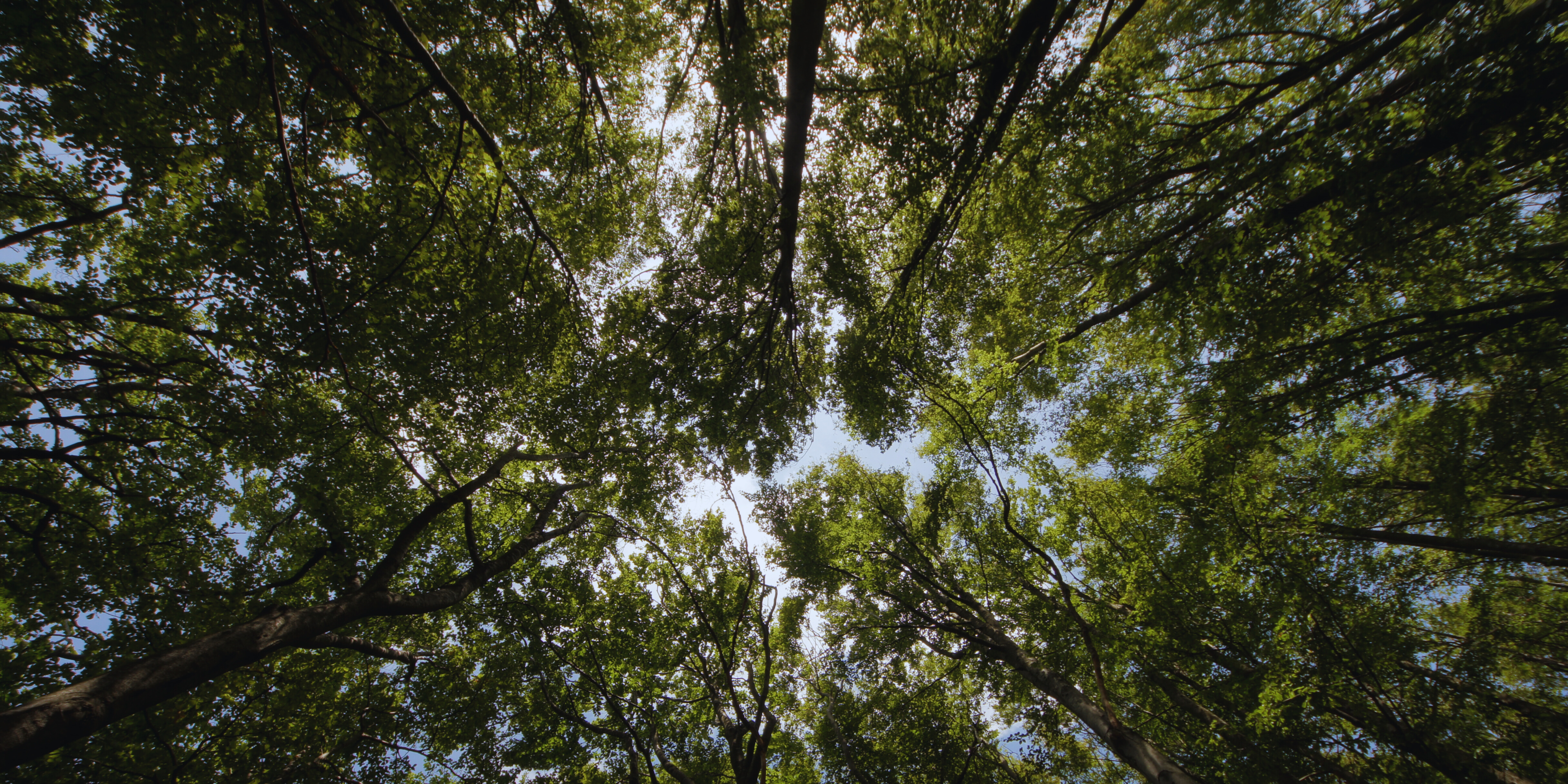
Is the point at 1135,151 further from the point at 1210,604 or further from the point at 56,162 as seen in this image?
the point at 56,162

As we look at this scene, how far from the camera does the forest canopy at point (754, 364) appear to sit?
456cm

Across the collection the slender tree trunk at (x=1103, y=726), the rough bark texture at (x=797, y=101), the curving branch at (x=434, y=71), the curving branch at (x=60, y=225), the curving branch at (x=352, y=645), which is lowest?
the slender tree trunk at (x=1103, y=726)

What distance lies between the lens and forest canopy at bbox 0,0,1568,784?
4.56m

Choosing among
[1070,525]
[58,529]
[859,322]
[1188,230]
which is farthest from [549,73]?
[1070,525]

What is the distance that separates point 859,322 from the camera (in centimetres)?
714

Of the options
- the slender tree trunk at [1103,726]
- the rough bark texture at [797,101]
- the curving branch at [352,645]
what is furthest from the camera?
the slender tree trunk at [1103,726]

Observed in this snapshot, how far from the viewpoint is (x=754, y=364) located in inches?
289

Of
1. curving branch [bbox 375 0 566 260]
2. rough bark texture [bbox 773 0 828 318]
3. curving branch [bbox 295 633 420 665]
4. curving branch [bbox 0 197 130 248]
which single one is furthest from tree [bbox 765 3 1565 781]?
curving branch [bbox 0 197 130 248]

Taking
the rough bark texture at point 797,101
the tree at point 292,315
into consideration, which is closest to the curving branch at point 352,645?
the tree at point 292,315

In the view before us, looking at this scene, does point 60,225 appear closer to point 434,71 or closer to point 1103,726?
point 434,71

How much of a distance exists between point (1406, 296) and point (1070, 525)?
5.81 meters

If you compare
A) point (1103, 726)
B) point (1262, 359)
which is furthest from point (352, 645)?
point (1262, 359)

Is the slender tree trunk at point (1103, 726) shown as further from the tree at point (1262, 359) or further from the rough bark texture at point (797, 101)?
the rough bark texture at point (797, 101)

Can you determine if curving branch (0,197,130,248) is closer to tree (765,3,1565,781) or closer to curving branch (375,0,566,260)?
curving branch (375,0,566,260)
